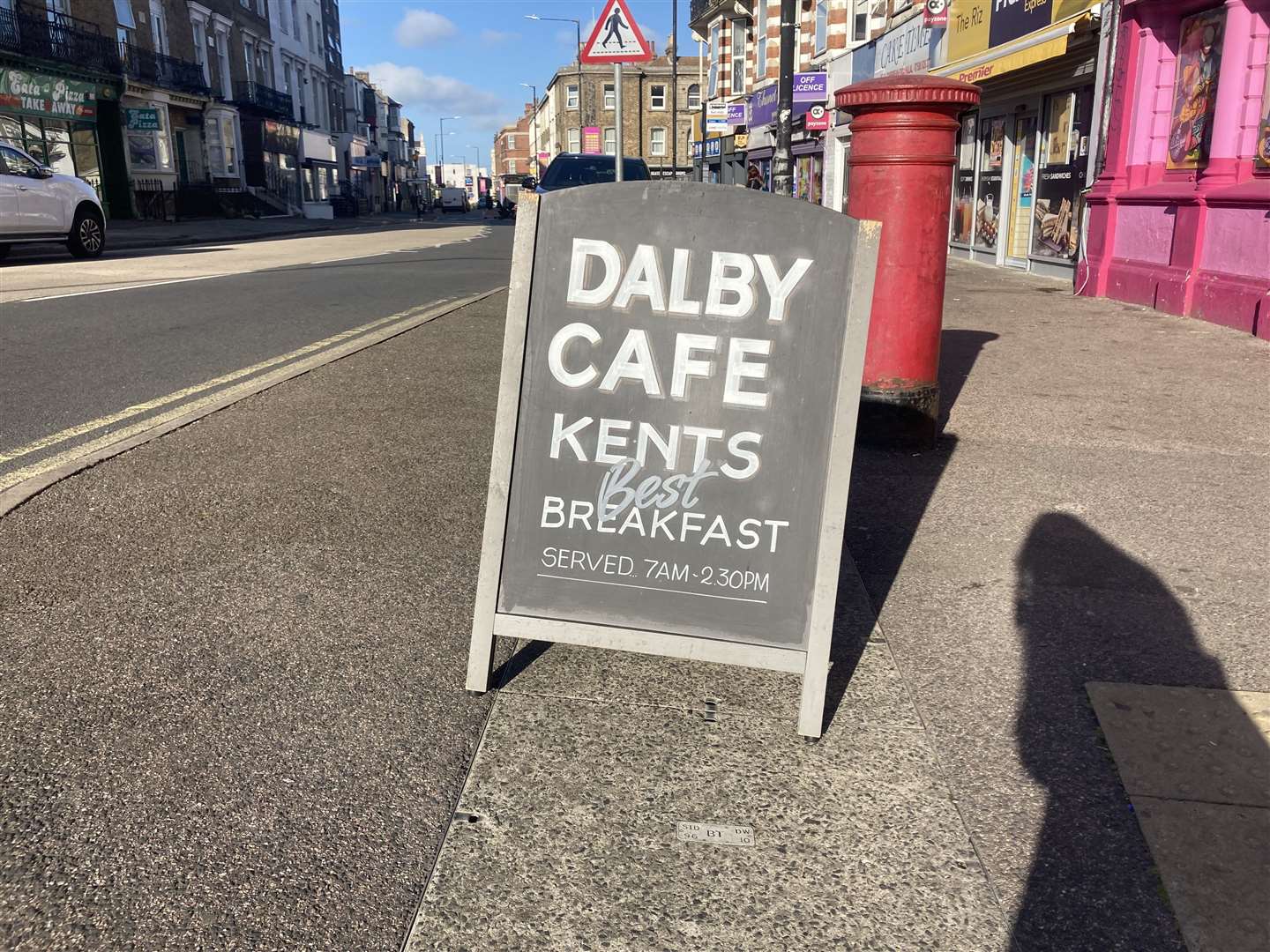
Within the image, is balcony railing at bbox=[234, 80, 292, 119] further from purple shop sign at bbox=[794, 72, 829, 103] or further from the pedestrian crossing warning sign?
the pedestrian crossing warning sign

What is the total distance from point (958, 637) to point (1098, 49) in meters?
12.1

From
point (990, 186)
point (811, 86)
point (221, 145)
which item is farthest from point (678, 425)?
point (221, 145)

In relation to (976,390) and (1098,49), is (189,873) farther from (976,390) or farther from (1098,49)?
(1098,49)

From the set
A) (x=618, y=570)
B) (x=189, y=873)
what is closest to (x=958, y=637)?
(x=618, y=570)

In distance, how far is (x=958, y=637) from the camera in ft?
10.5

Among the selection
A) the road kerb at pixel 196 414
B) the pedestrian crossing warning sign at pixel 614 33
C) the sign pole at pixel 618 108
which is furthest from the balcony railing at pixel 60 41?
the road kerb at pixel 196 414

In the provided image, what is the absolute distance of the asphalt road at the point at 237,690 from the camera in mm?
1973

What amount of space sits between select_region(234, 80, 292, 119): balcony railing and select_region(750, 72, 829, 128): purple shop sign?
26241mm

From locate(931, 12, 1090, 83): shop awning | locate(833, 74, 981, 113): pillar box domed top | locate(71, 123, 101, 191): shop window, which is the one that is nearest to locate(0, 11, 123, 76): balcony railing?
locate(71, 123, 101, 191): shop window

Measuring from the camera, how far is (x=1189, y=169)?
10.8 meters

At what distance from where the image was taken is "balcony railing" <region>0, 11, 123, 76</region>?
2917 centimetres

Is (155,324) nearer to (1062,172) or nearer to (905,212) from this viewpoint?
(905,212)

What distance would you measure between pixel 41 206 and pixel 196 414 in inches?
498

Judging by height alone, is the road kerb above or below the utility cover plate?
above
